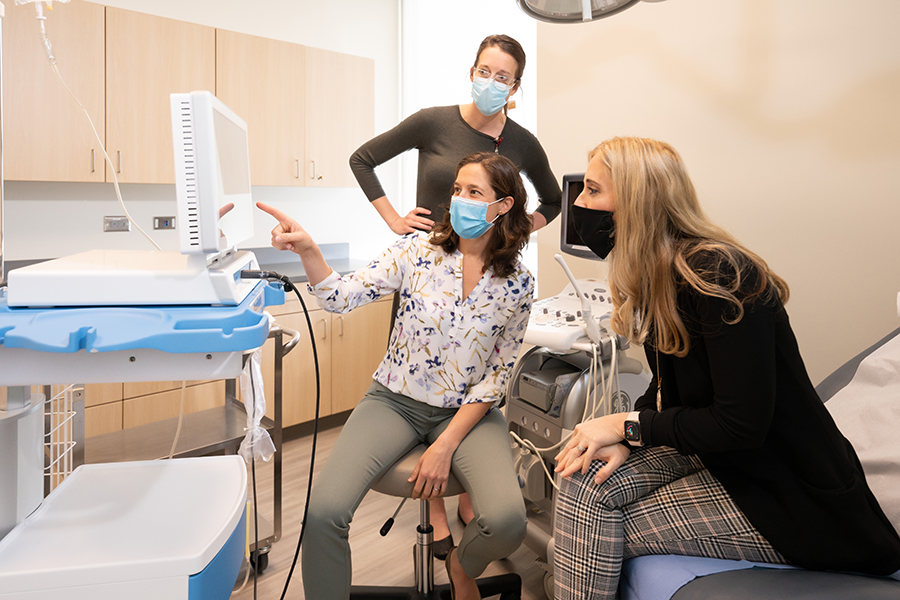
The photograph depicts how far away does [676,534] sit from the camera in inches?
43.2

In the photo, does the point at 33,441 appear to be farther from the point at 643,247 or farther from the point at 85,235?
the point at 85,235

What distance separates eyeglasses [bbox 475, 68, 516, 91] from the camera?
175cm

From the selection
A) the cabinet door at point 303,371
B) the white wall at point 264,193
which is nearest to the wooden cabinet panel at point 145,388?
the cabinet door at point 303,371

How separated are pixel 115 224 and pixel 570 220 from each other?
2.00 meters

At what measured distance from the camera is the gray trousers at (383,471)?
4.15 feet

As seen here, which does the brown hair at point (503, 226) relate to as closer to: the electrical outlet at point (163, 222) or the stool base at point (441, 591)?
the stool base at point (441, 591)

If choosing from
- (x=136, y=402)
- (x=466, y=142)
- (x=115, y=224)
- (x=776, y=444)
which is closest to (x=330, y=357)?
(x=136, y=402)

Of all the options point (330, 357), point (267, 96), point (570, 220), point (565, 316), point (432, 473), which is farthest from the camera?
point (330, 357)

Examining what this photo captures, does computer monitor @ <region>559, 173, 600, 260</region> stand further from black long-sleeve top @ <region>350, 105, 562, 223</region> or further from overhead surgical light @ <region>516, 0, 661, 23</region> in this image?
overhead surgical light @ <region>516, 0, 661, 23</region>

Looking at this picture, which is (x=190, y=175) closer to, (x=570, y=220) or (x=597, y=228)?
(x=597, y=228)

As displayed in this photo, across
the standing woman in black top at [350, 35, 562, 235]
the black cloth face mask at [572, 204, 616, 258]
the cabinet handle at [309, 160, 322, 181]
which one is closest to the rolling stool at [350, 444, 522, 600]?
the black cloth face mask at [572, 204, 616, 258]

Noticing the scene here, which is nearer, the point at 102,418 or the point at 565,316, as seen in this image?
the point at 565,316

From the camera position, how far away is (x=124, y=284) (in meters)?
0.80

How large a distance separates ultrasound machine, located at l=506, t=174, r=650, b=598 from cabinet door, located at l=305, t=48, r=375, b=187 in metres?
1.51
